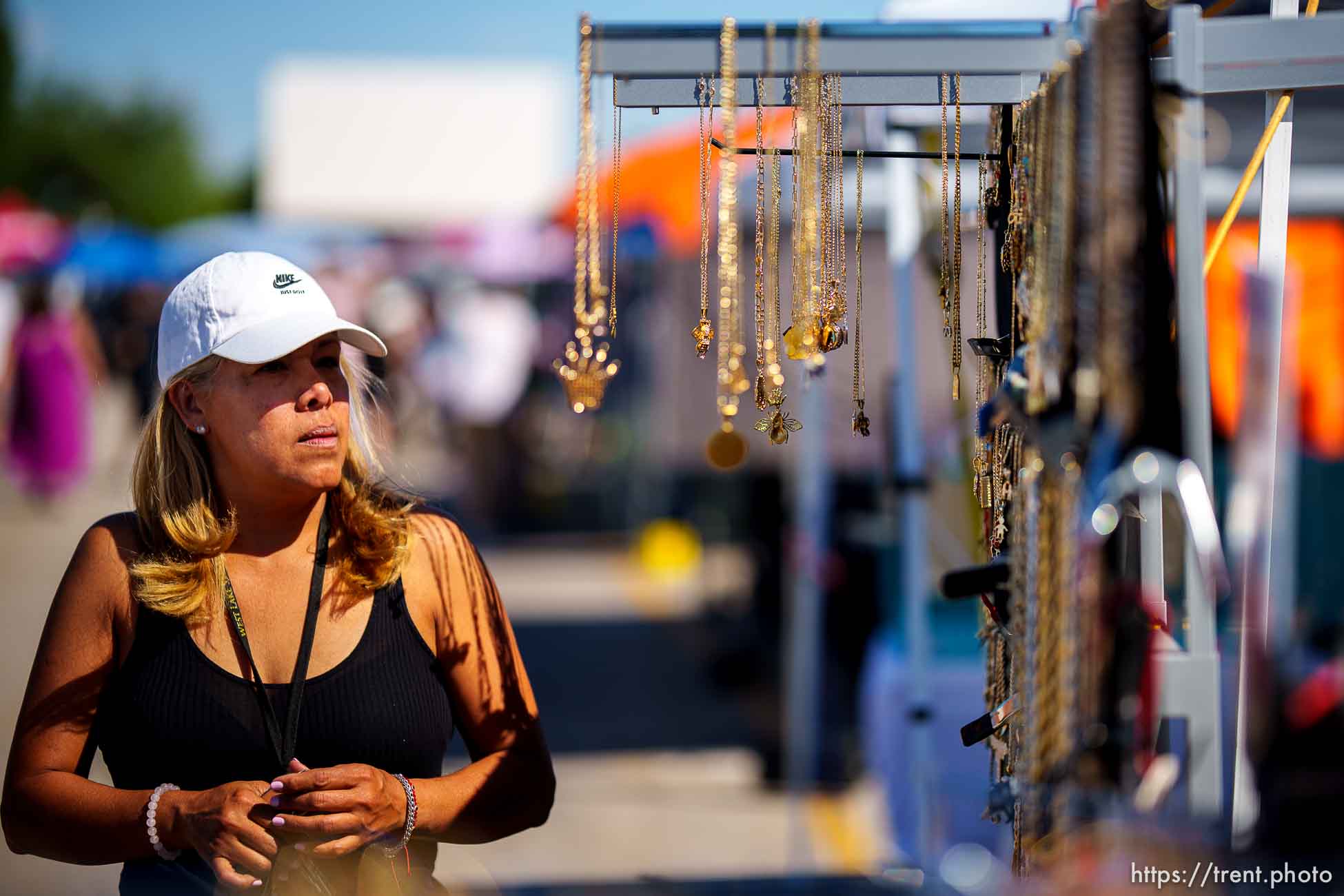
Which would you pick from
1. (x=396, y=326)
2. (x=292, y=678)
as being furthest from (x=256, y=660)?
(x=396, y=326)

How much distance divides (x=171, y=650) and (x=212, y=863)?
1.03 feet

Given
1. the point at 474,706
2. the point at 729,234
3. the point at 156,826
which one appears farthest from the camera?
the point at 474,706

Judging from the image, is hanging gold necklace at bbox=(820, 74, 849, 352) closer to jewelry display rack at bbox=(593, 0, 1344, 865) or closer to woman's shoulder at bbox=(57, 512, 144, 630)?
jewelry display rack at bbox=(593, 0, 1344, 865)

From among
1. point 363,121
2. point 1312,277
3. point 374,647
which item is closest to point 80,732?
point 374,647

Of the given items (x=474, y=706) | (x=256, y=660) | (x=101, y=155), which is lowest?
(x=474, y=706)

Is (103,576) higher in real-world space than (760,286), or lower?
lower

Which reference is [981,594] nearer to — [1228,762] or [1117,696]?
[1117,696]

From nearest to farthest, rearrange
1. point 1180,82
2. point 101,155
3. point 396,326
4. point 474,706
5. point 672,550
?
point 1180,82 < point 474,706 < point 672,550 < point 396,326 < point 101,155

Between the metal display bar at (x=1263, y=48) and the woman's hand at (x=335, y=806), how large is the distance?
1415 millimetres

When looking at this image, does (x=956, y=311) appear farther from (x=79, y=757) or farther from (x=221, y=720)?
(x=79, y=757)

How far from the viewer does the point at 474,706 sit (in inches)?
74.8

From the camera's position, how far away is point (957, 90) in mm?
1689

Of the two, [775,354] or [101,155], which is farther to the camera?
[101,155]

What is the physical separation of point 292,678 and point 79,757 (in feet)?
1.13
